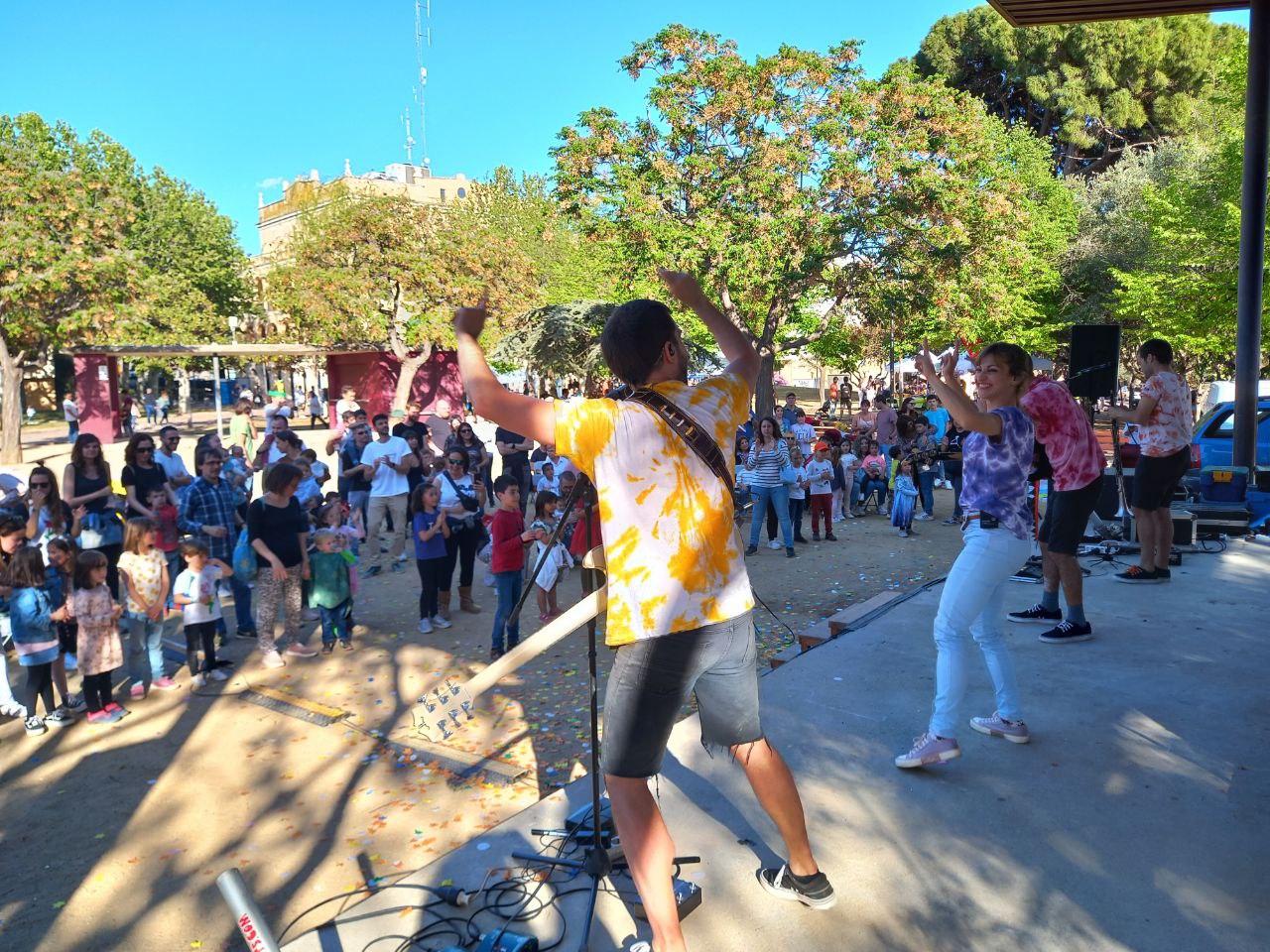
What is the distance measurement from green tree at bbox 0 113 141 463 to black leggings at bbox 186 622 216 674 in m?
18.8

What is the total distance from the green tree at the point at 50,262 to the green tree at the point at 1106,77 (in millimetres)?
34755

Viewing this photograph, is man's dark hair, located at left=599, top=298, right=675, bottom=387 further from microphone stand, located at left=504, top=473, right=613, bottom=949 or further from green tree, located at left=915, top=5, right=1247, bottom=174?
green tree, located at left=915, top=5, right=1247, bottom=174

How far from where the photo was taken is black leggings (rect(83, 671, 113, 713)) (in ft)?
19.9

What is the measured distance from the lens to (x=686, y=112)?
746 inches

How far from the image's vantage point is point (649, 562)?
243 centimetres

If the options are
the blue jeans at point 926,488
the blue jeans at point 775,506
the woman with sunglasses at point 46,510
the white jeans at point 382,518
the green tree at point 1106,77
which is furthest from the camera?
the green tree at point 1106,77

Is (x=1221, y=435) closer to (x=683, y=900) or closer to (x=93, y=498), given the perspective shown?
(x=683, y=900)

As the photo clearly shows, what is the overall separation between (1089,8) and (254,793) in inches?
352

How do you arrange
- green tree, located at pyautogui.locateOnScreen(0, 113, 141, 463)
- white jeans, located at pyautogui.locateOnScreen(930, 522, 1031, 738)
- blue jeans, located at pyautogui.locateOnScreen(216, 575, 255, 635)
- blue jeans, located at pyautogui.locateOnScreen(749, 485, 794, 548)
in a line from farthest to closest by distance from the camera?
green tree, located at pyautogui.locateOnScreen(0, 113, 141, 463) < blue jeans, located at pyautogui.locateOnScreen(749, 485, 794, 548) < blue jeans, located at pyautogui.locateOnScreen(216, 575, 255, 635) < white jeans, located at pyautogui.locateOnScreen(930, 522, 1031, 738)

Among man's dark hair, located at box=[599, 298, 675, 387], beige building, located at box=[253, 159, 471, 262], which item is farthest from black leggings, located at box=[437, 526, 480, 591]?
beige building, located at box=[253, 159, 471, 262]

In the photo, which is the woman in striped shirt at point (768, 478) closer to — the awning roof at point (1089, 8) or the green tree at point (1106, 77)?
the awning roof at point (1089, 8)

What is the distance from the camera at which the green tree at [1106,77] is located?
3944 cm

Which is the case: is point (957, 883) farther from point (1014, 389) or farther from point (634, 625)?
point (1014, 389)

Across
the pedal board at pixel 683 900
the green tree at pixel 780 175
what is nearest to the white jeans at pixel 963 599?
the pedal board at pixel 683 900
